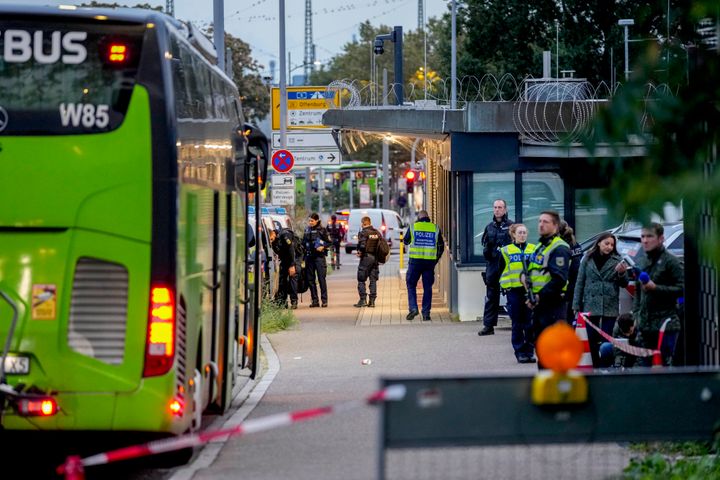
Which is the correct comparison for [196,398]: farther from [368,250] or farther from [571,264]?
[368,250]

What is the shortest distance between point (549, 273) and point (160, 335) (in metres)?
6.69

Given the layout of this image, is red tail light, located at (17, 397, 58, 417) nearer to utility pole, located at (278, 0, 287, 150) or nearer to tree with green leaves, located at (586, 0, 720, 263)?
tree with green leaves, located at (586, 0, 720, 263)

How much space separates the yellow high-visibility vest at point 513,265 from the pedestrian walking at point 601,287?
6.39 feet

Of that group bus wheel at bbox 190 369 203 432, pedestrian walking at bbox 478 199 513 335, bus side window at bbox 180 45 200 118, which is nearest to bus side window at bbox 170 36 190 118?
bus side window at bbox 180 45 200 118

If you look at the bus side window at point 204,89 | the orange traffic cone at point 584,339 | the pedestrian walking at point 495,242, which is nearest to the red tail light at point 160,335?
the bus side window at point 204,89

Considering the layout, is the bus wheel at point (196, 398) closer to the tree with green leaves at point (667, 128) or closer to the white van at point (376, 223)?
the tree with green leaves at point (667, 128)

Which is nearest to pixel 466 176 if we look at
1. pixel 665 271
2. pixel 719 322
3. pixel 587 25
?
pixel 665 271

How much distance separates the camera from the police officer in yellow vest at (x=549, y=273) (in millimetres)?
14484

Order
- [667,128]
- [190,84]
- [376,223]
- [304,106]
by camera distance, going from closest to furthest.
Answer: [667,128] < [190,84] < [304,106] < [376,223]

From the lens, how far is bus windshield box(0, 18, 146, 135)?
8773mm

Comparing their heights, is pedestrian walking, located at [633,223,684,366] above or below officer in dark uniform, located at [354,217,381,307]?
above

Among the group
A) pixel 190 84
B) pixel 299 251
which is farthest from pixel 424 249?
pixel 190 84

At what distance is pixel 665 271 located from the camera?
11812 millimetres

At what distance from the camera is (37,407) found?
8617 millimetres
